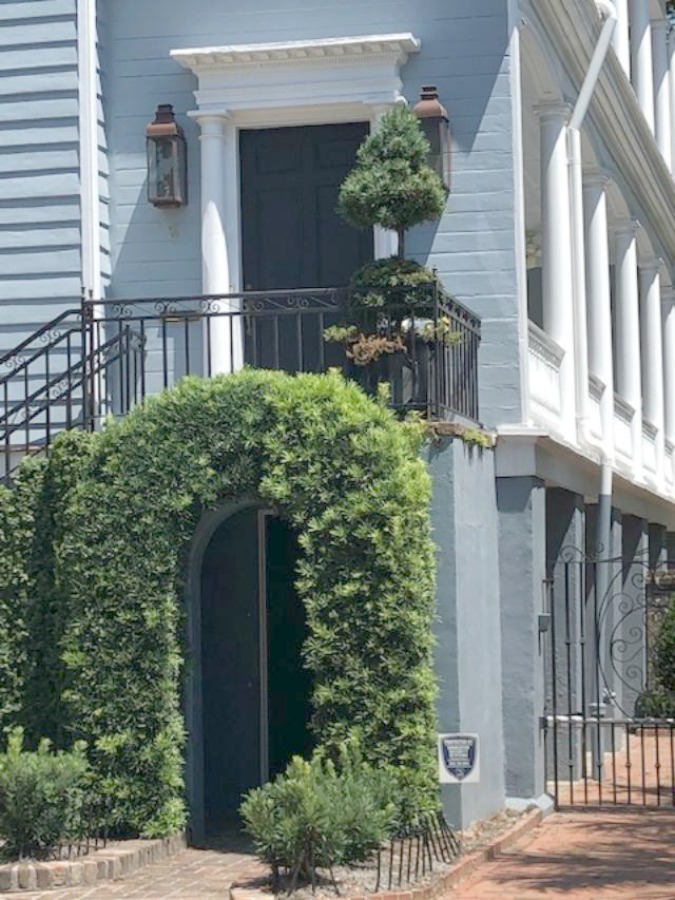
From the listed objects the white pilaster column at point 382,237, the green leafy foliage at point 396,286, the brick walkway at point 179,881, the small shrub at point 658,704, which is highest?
the white pilaster column at point 382,237

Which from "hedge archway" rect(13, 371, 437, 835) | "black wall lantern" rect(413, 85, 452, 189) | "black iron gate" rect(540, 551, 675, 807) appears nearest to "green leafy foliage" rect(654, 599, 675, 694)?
"black iron gate" rect(540, 551, 675, 807)

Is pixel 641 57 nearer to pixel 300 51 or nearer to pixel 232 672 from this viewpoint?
pixel 300 51

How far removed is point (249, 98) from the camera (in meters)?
15.0

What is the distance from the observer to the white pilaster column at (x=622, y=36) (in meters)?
20.7

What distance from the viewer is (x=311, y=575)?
39.8 ft

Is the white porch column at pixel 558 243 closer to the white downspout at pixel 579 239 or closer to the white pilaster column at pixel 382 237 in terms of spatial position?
the white downspout at pixel 579 239

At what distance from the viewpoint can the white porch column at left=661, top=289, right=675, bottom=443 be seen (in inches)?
981

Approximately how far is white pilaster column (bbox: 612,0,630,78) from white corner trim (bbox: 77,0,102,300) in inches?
287

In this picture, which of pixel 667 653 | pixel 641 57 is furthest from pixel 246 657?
pixel 641 57

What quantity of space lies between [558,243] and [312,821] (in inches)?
295

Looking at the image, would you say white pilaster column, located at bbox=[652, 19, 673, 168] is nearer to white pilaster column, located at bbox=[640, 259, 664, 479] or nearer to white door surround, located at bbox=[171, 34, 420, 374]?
white pilaster column, located at bbox=[640, 259, 664, 479]

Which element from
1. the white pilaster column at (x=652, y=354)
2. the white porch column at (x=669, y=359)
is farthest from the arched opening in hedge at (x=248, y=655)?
the white porch column at (x=669, y=359)

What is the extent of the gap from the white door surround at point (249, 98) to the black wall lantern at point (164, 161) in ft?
0.64

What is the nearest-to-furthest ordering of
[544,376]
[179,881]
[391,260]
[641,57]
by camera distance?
[179,881] → [391,260] → [544,376] → [641,57]
